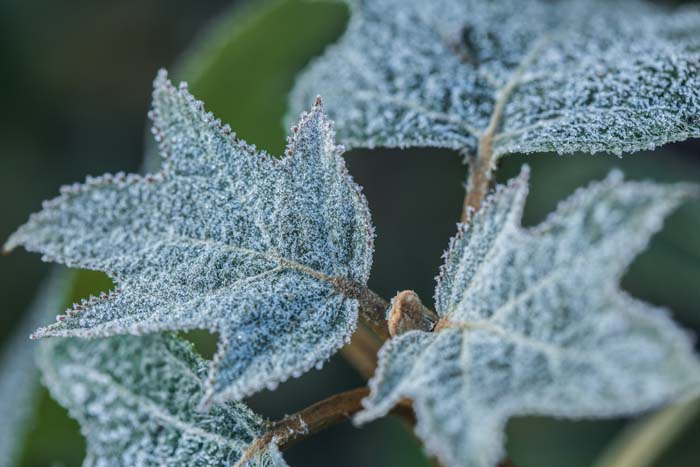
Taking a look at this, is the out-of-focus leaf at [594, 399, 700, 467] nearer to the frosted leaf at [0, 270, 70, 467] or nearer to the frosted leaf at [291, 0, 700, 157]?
the frosted leaf at [291, 0, 700, 157]

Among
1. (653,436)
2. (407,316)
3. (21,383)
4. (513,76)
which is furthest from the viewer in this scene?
(21,383)

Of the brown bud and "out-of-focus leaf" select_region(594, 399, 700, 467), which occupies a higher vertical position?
the brown bud

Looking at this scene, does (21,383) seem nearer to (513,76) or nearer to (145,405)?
(145,405)

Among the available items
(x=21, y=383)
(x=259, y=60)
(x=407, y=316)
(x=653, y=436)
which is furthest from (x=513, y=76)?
(x=21, y=383)

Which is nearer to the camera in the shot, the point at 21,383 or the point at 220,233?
the point at 220,233

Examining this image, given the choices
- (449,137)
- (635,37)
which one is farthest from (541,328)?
(635,37)

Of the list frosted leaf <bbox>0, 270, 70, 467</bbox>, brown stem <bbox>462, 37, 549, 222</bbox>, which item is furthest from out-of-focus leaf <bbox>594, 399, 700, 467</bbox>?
frosted leaf <bbox>0, 270, 70, 467</bbox>
